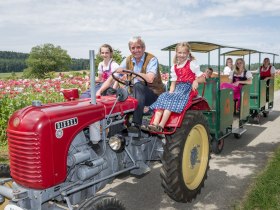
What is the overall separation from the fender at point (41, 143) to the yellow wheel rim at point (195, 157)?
1.53m

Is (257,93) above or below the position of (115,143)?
above

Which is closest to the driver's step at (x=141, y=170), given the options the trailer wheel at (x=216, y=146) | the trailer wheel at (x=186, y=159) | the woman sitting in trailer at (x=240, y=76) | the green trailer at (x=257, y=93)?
the trailer wheel at (x=186, y=159)

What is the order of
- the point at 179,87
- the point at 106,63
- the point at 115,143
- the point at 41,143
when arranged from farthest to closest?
the point at 106,63, the point at 179,87, the point at 115,143, the point at 41,143

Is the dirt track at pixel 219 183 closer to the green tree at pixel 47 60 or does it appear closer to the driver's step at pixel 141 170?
the driver's step at pixel 141 170

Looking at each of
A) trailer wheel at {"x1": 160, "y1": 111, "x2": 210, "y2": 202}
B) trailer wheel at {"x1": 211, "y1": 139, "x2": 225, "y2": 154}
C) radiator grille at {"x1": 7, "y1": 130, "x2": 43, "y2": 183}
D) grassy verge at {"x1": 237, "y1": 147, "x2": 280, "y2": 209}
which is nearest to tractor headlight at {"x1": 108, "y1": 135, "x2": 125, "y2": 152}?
trailer wheel at {"x1": 160, "y1": 111, "x2": 210, "y2": 202}

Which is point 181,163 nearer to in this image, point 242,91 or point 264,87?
point 242,91

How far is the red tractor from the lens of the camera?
260cm

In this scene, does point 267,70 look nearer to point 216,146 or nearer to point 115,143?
point 216,146

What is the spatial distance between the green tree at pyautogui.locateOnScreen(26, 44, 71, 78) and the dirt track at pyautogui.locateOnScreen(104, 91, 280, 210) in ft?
244

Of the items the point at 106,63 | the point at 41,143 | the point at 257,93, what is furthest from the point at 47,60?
the point at 41,143

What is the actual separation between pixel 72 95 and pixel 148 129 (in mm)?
951

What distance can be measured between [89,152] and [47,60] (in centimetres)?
7872

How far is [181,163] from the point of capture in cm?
362

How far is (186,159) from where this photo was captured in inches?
150
